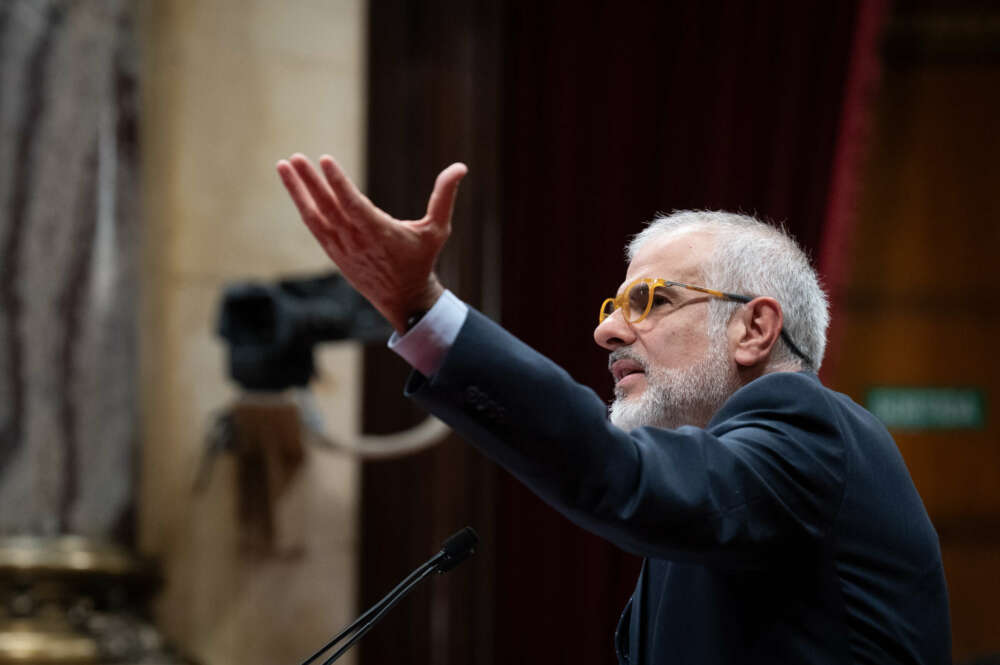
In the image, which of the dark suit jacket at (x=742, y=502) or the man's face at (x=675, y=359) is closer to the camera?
the dark suit jacket at (x=742, y=502)

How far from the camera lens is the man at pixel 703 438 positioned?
3.84 ft

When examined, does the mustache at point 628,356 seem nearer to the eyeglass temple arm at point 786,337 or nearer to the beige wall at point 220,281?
the eyeglass temple arm at point 786,337

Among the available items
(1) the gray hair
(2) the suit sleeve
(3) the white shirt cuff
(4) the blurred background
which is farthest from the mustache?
(4) the blurred background

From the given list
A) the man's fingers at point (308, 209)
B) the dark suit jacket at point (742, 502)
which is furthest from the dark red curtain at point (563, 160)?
the man's fingers at point (308, 209)

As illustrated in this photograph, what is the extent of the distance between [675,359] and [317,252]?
223 centimetres

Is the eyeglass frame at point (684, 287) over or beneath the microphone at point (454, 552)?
over

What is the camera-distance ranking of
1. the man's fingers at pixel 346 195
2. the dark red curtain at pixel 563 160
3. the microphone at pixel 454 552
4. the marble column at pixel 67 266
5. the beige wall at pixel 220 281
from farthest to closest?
1. the dark red curtain at pixel 563 160
2. the beige wall at pixel 220 281
3. the marble column at pixel 67 266
4. the microphone at pixel 454 552
5. the man's fingers at pixel 346 195

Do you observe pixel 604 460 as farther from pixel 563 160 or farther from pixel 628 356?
pixel 563 160

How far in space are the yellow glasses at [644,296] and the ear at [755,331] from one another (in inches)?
0.8

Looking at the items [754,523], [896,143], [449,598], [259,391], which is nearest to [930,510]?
[896,143]

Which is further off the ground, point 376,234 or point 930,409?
point 376,234

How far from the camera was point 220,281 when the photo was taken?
139 inches

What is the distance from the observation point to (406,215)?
3787 millimetres

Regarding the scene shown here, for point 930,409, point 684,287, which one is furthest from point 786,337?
point 930,409
